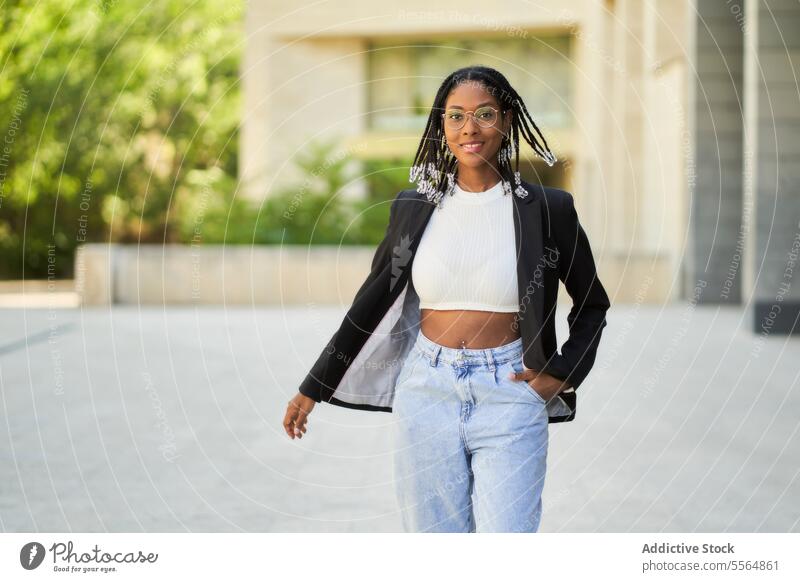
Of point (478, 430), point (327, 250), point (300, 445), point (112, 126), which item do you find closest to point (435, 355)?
point (478, 430)

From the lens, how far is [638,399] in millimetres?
9766

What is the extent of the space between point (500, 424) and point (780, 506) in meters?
3.22

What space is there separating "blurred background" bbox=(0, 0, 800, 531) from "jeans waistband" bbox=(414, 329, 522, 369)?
250 cm

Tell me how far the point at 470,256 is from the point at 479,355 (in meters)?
0.31

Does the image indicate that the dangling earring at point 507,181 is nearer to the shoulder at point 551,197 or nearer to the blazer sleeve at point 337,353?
the shoulder at point 551,197

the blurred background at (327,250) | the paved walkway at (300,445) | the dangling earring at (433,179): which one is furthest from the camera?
the blurred background at (327,250)

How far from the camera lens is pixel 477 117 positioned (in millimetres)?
3420

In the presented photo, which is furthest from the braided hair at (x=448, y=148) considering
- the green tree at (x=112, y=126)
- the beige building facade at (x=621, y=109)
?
the green tree at (x=112, y=126)

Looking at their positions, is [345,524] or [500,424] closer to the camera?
[500,424]

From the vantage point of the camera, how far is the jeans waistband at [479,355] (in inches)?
131

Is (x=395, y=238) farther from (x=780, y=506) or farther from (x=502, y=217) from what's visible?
(x=780, y=506)

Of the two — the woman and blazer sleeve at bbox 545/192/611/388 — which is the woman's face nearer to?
the woman

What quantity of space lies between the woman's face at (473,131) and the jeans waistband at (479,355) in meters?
0.58
